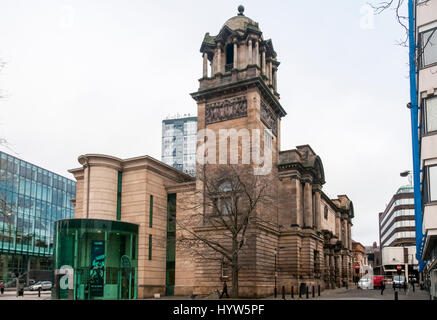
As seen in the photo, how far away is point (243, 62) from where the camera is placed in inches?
2034

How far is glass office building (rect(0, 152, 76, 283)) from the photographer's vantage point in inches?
3003

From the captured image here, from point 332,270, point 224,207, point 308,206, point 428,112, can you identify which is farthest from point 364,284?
point 428,112

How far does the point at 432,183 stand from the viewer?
21219 millimetres

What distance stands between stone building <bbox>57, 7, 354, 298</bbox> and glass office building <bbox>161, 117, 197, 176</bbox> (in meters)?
91.6

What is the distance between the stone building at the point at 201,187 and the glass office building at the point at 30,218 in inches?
1056

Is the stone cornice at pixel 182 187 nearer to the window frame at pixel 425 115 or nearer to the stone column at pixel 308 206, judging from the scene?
the stone column at pixel 308 206

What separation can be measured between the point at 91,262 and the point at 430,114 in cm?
3450

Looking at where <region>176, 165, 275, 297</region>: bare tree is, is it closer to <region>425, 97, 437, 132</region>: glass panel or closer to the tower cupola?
the tower cupola

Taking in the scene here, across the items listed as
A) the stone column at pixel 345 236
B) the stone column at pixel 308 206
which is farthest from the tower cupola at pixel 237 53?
the stone column at pixel 345 236

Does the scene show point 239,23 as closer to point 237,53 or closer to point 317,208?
point 237,53

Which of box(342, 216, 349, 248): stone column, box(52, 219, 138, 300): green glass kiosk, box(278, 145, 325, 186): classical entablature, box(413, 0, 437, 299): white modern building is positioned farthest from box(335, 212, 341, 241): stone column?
box(413, 0, 437, 299): white modern building

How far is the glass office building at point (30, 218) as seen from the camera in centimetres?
7629
